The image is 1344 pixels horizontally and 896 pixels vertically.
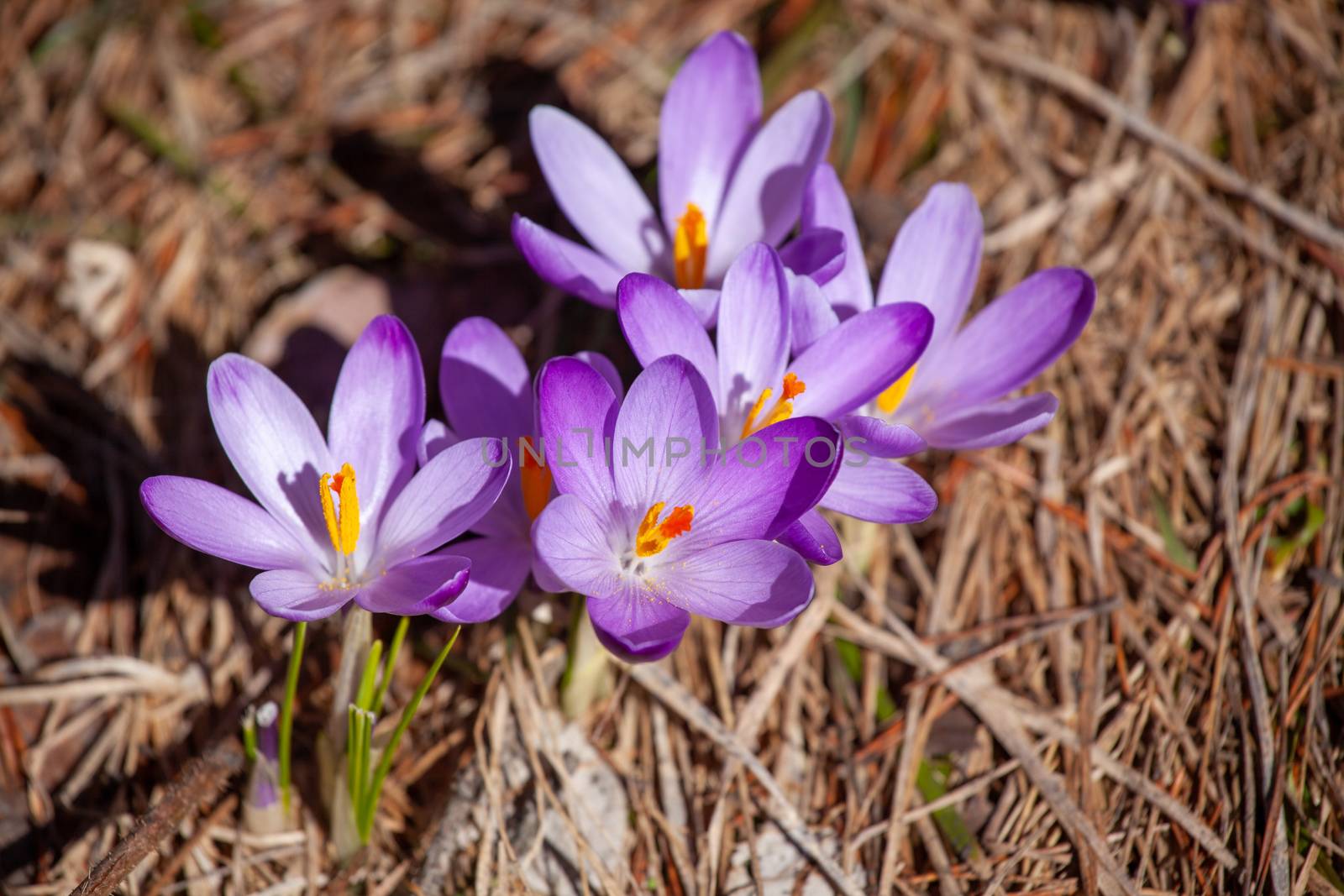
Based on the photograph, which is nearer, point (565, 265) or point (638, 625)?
point (638, 625)

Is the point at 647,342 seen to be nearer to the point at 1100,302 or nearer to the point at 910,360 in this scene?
the point at 910,360

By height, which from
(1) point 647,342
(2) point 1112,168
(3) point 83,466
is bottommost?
(3) point 83,466

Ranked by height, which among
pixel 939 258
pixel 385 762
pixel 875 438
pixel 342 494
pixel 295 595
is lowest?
pixel 385 762

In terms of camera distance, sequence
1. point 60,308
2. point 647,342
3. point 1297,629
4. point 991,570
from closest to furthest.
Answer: point 647,342 → point 1297,629 → point 991,570 → point 60,308

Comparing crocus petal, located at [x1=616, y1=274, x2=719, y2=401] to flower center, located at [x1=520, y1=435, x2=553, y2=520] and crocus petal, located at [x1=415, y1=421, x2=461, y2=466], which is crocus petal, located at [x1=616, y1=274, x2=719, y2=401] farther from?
crocus petal, located at [x1=415, y1=421, x2=461, y2=466]

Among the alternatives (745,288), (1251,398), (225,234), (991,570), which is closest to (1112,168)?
(1251,398)

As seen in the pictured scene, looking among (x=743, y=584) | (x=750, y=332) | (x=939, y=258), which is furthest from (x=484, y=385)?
(x=939, y=258)

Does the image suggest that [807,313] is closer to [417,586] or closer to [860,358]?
[860,358]
